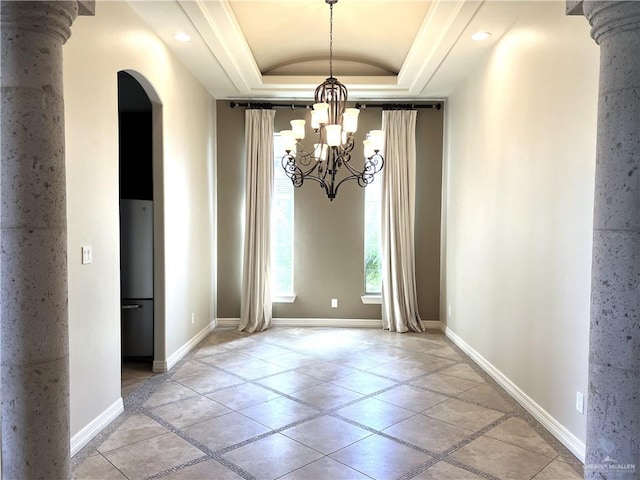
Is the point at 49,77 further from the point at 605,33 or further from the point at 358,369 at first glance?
the point at 358,369

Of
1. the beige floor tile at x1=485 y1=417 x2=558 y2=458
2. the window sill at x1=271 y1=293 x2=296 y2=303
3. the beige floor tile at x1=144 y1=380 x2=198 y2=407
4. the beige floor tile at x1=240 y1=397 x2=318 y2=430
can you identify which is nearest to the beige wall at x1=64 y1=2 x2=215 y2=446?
the beige floor tile at x1=144 y1=380 x2=198 y2=407

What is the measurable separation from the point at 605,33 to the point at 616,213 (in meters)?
0.74

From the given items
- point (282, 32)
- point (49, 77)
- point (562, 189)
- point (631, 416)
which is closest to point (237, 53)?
point (282, 32)

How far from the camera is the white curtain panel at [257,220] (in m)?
6.02

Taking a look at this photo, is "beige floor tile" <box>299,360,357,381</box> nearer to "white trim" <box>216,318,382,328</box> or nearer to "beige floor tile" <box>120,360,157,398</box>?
"beige floor tile" <box>120,360,157,398</box>

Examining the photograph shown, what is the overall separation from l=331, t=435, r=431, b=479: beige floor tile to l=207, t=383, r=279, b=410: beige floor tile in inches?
39.6

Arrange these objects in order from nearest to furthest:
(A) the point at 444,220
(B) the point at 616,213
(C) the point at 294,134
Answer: (B) the point at 616,213
(C) the point at 294,134
(A) the point at 444,220

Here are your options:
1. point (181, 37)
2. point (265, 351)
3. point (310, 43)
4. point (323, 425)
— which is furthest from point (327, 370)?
point (310, 43)

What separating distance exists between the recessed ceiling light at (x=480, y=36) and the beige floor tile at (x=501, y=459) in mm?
3142

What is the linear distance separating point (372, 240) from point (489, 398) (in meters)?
2.98

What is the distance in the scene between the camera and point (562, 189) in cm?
296

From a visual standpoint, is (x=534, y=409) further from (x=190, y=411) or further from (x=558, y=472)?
(x=190, y=411)

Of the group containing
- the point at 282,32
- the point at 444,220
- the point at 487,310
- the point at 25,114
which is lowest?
the point at 487,310

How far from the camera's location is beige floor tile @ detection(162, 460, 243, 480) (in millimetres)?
2492
